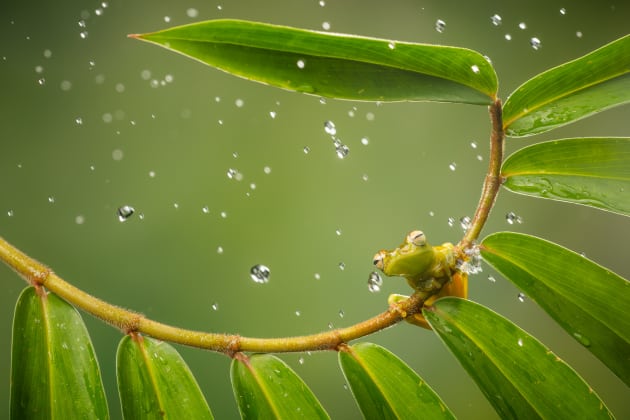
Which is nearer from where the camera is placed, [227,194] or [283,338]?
[283,338]

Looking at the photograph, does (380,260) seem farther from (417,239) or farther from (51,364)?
(51,364)

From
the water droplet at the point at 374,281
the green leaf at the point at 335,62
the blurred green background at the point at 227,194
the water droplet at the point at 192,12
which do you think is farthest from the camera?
the water droplet at the point at 192,12

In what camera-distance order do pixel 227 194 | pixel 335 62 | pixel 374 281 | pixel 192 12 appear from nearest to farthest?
pixel 335 62 < pixel 374 281 < pixel 227 194 < pixel 192 12

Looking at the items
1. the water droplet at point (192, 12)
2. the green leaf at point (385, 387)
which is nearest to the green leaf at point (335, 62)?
the green leaf at point (385, 387)

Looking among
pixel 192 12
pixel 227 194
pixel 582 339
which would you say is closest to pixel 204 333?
pixel 582 339

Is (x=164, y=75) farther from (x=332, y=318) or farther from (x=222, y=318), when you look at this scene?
(x=332, y=318)

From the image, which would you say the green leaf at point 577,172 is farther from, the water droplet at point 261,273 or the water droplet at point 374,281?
the water droplet at point 261,273

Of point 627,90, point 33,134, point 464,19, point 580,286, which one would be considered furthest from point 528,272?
point 464,19
